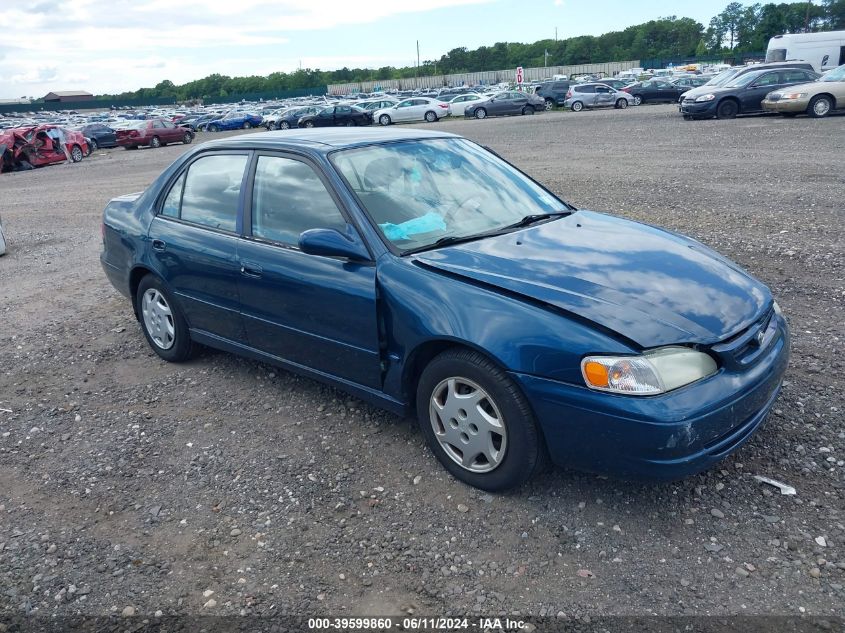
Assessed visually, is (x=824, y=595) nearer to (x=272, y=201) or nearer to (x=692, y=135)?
(x=272, y=201)

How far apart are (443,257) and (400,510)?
1.24 meters

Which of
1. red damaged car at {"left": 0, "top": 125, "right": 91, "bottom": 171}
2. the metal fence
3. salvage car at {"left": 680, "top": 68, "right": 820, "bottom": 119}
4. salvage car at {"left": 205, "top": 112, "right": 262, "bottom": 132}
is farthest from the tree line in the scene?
salvage car at {"left": 680, "top": 68, "right": 820, "bottom": 119}

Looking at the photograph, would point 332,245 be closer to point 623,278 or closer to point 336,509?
point 336,509

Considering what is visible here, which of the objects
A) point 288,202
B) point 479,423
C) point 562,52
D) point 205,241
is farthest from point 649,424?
point 562,52

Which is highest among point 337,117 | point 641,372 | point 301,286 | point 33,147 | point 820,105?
point 301,286

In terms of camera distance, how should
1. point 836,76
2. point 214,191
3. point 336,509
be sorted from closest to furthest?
point 336,509
point 214,191
point 836,76

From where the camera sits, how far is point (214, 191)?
4.61 meters

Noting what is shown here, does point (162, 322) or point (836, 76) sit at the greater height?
point (836, 76)

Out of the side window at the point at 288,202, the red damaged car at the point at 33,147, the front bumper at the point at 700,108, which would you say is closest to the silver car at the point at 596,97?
the front bumper at the point at 700,108

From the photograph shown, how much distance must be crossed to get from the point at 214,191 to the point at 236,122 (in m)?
44.4

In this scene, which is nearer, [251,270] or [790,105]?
[251,270]

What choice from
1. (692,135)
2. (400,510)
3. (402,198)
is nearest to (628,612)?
(400,510)

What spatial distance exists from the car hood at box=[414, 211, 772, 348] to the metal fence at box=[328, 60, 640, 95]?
329ft

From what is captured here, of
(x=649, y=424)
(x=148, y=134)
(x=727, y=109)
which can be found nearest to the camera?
(x=649, y=424)
